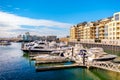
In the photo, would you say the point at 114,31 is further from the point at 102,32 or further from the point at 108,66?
the point at 108,66

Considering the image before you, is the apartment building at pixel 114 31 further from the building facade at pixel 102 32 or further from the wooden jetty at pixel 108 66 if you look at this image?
the wooden jetty at pixel 108 66

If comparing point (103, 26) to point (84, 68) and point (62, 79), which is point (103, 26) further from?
point (62, 79)

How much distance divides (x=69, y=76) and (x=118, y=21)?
64946mm

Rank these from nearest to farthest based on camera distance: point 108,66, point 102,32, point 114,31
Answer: point 108,66 < point 114,31 < point 102,32

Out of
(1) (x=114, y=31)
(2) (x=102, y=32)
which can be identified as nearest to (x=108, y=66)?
(1) (x=114, y=31)

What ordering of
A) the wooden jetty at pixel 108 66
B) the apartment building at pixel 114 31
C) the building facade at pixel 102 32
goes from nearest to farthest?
1. the wooden jetty at pixel 108 66
2. the apartment building at pixel 114 31
3. the building facade at pixel 102 32

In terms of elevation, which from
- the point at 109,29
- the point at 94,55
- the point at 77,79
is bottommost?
the point at 77,79

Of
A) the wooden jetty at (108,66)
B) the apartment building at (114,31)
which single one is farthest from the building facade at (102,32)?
the wooden jetty at (108,66)

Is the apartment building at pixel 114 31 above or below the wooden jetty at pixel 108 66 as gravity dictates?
above

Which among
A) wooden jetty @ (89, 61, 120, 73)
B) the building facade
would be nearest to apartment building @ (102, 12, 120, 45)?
the building facade

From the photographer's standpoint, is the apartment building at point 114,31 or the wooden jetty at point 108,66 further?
the apartment building at point 114,31

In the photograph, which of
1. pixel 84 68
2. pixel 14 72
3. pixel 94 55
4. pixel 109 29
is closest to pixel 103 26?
pixel 109 29

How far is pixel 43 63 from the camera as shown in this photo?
49.5 meters

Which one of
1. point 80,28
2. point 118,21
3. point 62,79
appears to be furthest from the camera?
point 80,28
